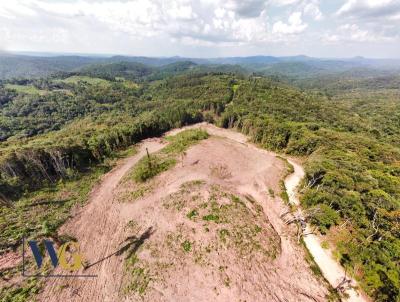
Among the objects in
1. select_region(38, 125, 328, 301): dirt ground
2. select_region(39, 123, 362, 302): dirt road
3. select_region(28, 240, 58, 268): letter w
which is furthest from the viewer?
select_region(38, 125, 328, 301): dirt ground

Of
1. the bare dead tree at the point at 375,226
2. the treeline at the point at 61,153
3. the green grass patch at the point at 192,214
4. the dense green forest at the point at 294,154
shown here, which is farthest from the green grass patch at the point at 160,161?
the bare dead tree at the point at 375,226

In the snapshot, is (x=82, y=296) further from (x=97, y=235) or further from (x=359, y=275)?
(x=359, y=275)

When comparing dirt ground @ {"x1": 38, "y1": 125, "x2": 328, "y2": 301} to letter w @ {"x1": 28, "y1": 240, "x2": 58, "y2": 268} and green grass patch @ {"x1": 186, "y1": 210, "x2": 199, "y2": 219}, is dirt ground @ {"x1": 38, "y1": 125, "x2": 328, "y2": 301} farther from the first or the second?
letter w @ {"x1": 28, "y1": 240, "x2": 58, "y2": 268}

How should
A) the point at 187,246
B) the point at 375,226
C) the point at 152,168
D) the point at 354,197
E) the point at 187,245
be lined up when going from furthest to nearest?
the point at 152,168 → the point at 354,197 → the point at 375,226 → the point at 187,245 → the point at 187,246

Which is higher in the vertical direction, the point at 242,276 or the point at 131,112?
the point at 242,276

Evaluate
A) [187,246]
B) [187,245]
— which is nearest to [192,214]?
[187,245]

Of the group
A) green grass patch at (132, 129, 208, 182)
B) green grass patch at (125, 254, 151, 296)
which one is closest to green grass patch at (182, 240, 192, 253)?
green grass patch at (125, 254, 151, 296)

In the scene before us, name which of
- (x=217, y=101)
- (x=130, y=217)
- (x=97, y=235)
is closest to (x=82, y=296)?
(x=97, y=235)

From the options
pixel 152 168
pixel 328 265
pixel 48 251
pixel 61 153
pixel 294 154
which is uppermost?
pixel 48 251

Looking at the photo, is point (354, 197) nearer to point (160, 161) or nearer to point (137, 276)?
point (137, 276)
